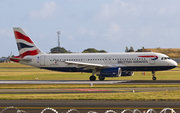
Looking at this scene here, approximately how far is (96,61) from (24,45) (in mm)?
12898

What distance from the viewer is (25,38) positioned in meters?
49.5

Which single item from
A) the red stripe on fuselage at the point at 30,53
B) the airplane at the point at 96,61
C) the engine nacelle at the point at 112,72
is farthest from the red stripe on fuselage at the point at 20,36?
the engine nacelle at the point at 112,72

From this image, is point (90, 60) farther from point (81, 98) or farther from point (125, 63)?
point (81, 98)

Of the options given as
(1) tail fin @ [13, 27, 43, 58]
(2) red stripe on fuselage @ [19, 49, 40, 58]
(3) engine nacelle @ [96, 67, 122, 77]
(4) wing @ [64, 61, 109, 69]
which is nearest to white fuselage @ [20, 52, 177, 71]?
(4) wing @ [64, 61, 109, 69]

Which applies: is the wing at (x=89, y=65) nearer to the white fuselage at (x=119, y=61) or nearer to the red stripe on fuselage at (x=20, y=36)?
the white fuselage at (x=119, y=61)

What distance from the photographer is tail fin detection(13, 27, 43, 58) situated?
49.3 metres

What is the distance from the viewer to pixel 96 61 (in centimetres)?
4641

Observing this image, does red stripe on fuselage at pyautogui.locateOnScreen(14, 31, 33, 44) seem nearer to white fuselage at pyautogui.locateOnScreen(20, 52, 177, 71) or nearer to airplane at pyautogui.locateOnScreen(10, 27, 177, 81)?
airplane at pyautogui.locateOnScreen(10, 27, 177, 81)

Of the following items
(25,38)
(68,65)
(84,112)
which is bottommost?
(84,112)

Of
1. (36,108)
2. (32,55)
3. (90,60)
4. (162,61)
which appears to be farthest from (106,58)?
(36,108)

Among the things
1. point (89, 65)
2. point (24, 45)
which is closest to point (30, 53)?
point (24, 45)

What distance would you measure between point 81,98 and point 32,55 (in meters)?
28.7

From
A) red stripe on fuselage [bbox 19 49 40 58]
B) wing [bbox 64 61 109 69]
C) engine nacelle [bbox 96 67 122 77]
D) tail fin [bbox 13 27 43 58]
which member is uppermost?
tail fin [bbox 13 27 43 58]

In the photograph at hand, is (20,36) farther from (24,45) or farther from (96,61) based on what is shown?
(96,61)
